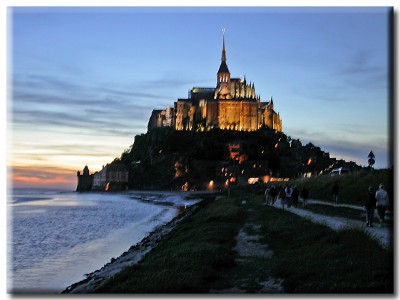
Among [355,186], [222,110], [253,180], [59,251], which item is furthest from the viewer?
[222,110]

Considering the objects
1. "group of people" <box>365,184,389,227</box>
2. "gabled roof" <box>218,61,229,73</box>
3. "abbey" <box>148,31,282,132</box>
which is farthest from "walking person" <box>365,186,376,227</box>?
"gabled roof" <box>218,61,229,73</box>

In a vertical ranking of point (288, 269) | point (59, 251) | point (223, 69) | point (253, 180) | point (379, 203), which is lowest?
point (59, 251)

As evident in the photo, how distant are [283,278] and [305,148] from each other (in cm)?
12383

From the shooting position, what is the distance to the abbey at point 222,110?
147 meters

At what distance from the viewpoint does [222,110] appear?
484 feet

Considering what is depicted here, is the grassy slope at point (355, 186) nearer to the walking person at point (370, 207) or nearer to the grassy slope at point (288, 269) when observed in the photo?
the walking person at point (370, 207)

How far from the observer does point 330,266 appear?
11.2m

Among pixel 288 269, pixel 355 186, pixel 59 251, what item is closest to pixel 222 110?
pixel 355 186

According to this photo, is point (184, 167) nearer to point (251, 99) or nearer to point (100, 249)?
point (251, 99)

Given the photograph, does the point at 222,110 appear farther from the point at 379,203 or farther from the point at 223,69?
the point at 379,203

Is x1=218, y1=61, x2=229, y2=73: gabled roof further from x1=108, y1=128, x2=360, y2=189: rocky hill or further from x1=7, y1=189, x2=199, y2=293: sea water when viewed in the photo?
x1=7, y1=189, x2=199, y2=293: sea water

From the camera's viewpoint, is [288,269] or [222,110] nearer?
[288,269]
